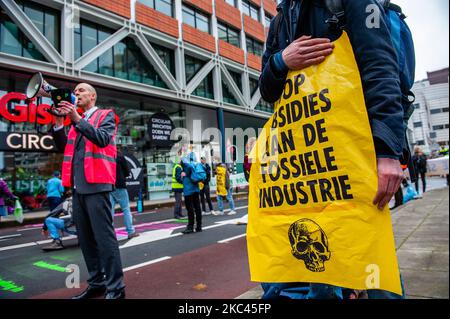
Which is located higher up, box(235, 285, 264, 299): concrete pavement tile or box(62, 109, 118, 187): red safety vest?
box(62, 109, 118, 187): red safety vest

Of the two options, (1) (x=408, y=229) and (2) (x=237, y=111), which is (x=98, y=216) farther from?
(1) (x=408, y=229)

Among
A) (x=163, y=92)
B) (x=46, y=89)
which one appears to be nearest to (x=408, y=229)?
(x=46, y=89)

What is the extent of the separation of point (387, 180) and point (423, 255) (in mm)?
2554

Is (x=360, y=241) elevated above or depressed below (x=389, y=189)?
below

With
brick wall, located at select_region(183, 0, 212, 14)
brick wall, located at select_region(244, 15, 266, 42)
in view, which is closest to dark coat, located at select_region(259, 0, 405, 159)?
brick wall, located at select_region(183, 0, 212, 14)

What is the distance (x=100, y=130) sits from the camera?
2.18 metres

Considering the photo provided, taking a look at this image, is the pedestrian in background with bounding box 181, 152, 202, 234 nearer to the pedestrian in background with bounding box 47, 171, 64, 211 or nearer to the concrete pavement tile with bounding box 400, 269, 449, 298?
the pedestrian in background with bounding box 47, 171, 64, 211

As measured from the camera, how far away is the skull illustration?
3.56 ft

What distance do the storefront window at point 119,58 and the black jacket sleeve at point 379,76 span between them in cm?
778

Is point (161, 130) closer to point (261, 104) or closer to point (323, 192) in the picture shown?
point (261, 104)

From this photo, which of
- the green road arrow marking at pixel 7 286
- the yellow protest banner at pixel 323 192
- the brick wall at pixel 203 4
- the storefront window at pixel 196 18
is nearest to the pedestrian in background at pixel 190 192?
the storefront window at pixel 196 18

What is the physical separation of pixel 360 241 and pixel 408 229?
3.97 metres

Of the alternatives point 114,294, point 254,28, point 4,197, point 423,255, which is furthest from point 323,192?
point 423,255

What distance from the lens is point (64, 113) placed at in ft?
5.91
